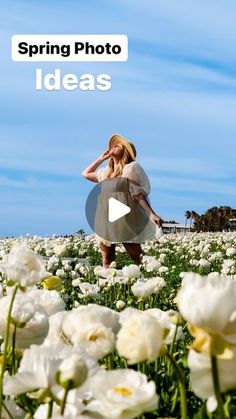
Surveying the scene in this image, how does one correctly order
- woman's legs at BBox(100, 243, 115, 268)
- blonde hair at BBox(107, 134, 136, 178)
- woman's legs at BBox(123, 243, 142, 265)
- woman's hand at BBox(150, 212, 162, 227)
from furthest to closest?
woman's legs at BBox(123, 243, 142, 265) < woman's legs at BBox(100, 243, 115, 268) < blonde hair at BBox(107, 134, 136, 178) < woman's hand at BBox(150, 212, 162, 227)

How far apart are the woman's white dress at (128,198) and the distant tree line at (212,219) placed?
4519cm

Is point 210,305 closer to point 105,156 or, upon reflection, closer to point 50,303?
point 50,303

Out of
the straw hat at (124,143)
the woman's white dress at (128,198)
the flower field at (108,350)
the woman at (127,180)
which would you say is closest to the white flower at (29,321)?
the flower field at (108,350)

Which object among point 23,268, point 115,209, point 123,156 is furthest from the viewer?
point 115,209

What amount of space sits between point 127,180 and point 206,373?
1018 centimetres

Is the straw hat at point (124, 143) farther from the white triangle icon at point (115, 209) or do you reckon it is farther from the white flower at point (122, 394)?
the white flower at point (122, 394)

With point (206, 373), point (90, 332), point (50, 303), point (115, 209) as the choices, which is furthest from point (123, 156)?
point (206, 373)

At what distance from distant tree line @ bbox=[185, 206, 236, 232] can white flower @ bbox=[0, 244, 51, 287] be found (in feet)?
182

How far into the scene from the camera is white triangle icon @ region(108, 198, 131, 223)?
42.2ft

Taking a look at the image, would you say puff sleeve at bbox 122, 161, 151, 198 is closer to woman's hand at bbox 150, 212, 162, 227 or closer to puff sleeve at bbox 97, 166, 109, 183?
puff sleeve at bbox 97, 166, 109, 183

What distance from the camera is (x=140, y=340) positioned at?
2.04 meters

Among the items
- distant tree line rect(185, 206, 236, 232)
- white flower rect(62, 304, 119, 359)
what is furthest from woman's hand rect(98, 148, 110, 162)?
distant tree line rect(185, 206, 236, 232)

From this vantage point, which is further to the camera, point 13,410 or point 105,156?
point 105,156

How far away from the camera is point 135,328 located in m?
2.05
